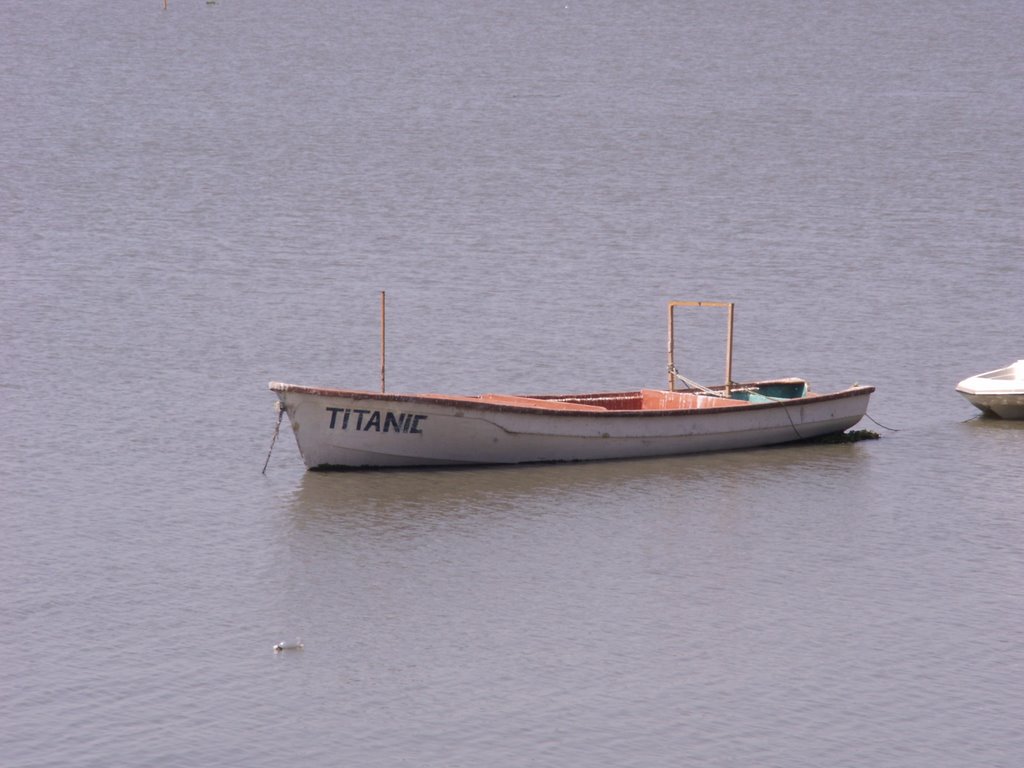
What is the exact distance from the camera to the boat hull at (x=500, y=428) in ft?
117

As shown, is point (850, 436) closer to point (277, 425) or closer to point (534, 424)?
point (534, 424)

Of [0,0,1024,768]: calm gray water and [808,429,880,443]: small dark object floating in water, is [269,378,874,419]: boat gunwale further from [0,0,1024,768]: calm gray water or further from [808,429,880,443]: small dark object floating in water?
[0,0,1024,768]: calm gray water

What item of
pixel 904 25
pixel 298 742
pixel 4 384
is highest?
pixel 904 25

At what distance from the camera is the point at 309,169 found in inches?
3211

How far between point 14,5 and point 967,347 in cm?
14080

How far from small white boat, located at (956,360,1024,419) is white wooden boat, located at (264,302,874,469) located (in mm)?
3290

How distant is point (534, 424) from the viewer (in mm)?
36469

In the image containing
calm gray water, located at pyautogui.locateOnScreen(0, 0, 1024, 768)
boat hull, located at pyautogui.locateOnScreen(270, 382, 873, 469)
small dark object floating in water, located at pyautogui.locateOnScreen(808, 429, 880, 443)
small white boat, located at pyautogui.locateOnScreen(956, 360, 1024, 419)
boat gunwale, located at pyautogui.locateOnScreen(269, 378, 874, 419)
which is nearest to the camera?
calm gray water, located at pyautogui.locateOnScreen(0, 0, 1024, 768)

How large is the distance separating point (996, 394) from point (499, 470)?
11590 mm

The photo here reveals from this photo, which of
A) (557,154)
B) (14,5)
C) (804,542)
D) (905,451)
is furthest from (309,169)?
(14,5)

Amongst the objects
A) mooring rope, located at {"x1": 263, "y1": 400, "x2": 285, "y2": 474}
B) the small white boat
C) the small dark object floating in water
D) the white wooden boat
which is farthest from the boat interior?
mooring rope, located at {"x1": 263, "y1": 400, "x2": 285, "y2": 474}

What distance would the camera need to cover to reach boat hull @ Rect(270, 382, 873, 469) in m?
35.6

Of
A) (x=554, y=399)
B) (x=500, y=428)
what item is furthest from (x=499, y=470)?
(x=554, y=399)

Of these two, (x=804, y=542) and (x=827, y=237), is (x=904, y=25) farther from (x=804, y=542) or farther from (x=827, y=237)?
(x=804, y=542)
